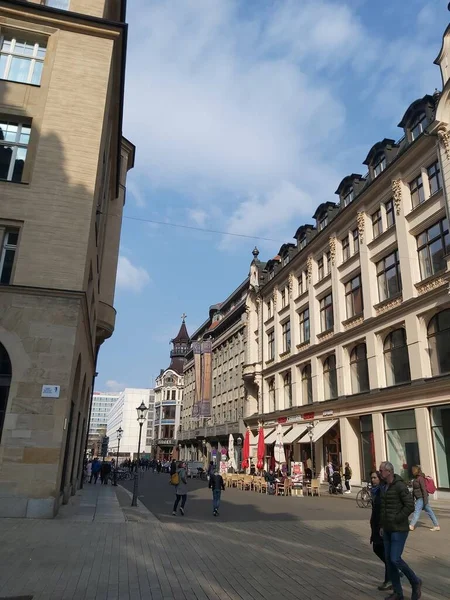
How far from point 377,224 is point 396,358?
26.5ft

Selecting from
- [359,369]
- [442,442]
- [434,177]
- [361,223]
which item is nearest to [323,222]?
[361,223]

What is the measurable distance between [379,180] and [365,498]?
55.5 feet

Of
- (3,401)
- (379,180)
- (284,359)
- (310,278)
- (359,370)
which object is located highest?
(379,180)

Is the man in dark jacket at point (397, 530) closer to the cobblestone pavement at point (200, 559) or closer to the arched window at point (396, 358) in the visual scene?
the cobblestone pavement at point (200, 559)

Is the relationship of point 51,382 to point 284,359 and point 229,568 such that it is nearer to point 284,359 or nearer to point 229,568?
point 229,568

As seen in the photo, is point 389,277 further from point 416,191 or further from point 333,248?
point 333,248

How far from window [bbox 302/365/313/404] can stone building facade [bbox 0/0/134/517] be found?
2048 centimetres

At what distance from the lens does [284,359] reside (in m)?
38.8

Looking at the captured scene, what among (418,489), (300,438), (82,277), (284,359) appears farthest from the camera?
(284,359)

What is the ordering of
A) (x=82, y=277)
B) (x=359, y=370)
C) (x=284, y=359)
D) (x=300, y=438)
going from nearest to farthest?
(x=82, y=277), (x=359, y=370), (x=300, y=438), (x=284, y=359)

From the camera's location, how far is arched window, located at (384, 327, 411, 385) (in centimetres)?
2422

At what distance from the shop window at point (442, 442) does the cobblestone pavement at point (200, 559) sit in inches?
263

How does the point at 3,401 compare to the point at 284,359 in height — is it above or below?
below

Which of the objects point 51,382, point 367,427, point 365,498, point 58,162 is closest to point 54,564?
point 51,382
